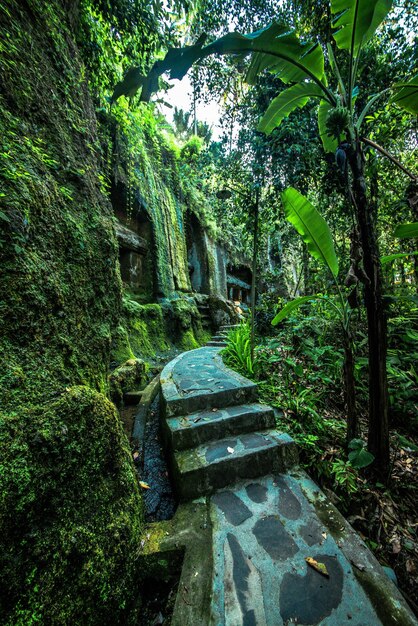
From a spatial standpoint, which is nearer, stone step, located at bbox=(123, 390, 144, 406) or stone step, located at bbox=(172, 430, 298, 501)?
stone step, located at bbox=(172, 430, 298, 501)

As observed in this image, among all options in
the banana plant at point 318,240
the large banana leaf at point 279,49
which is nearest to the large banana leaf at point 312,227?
the banana plant at point 318,240

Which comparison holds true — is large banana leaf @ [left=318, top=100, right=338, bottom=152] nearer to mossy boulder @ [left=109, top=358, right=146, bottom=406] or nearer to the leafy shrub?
the leafy shrub

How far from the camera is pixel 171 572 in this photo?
61.1 inches

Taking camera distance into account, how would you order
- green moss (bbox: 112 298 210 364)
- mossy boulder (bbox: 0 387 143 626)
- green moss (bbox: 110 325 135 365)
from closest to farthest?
mossy boulder (bbox: 0 387 143 626)
green moss (bbox: 110 325 135 365)
green moss (bbox: 112 298 210 364)

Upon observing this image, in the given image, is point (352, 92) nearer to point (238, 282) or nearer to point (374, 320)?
point (374, 320)

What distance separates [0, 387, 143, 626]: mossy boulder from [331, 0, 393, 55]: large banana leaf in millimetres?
3832

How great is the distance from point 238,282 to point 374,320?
1580 cm

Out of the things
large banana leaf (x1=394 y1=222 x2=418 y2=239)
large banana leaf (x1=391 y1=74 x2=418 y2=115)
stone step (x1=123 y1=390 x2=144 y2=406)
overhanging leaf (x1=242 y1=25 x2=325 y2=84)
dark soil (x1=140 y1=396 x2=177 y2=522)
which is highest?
overhanging leaf (x1=242 y1=25 x2=325 y2=84)

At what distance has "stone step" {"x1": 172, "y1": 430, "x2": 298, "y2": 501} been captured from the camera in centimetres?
206

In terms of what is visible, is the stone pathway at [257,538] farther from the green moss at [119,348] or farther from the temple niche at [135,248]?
the temple niche at [135,248]

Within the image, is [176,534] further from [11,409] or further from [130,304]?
[130,304]

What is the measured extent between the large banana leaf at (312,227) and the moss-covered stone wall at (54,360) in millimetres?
2554

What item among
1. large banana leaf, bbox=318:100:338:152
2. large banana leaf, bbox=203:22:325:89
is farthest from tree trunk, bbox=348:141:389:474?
large banana leaf, bbox=318:100:338:152

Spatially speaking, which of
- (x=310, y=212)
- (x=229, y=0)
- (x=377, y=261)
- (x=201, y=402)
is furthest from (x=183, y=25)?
(x=201, y=402)
